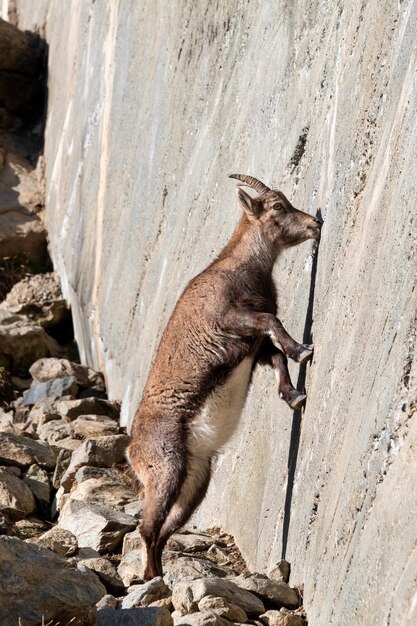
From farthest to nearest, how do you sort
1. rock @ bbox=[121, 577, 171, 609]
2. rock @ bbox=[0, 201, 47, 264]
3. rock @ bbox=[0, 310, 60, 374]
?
rock @ bbox=[0, 201, 47, 264] → rock @ bbox=[0, 310, 60, 374] → rock @ bbox=[121, 577, 171, 609]

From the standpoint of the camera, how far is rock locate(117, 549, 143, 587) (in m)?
6.06

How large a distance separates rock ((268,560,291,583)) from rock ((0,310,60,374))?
6492mm

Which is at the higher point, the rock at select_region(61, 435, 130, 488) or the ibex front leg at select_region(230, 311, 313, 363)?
the ibex front leg at select_region(230, 311, 313, 363)

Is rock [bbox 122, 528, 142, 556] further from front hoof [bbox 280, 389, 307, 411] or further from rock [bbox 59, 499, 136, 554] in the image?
front hoof [bbox 280, 389, 307, 411]

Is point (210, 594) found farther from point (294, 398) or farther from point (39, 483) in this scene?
point (39, 483)

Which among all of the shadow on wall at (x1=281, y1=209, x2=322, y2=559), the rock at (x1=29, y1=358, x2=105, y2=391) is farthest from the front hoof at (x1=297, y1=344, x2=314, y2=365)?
the rock at (x1=29, y1=358, x2=105, y2=391)

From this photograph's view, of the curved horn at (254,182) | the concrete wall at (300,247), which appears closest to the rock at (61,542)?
the concrete wall at (300,247)

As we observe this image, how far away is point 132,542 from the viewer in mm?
6590

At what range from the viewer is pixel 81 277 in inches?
486

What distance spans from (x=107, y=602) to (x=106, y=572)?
782 millimetres

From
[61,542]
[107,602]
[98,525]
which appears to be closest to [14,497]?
[98,525]

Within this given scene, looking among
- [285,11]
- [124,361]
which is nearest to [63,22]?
[124,361]

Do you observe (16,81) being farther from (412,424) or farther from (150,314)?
(412,424)

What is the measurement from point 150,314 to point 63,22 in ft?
21.4
